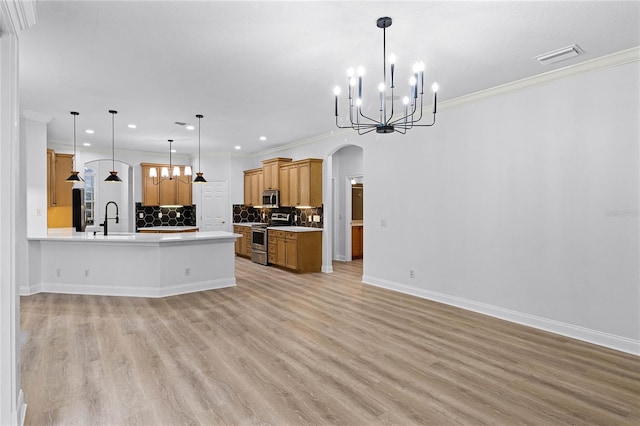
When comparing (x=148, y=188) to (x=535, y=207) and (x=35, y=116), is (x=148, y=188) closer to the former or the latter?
(x=35, y=116)

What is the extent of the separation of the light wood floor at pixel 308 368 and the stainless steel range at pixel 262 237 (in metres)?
3.48

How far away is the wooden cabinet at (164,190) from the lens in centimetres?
933

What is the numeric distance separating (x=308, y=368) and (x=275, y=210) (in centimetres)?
655

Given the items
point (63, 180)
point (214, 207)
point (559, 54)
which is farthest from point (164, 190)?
point (559, 54)

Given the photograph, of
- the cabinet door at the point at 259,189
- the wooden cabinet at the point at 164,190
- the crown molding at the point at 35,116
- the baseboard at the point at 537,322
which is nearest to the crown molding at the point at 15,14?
the crown molding at the point at 35,116

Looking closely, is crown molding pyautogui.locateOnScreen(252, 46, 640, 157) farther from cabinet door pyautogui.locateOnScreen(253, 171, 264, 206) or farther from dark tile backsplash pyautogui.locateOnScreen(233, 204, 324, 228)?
cabinet door pyautogui.locateOnScreen(253, 171, 264, 206)

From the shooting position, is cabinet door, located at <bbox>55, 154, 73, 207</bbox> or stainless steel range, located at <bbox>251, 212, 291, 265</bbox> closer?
cabinet door, located at <bbox>55, 154, 73, 207</bbox>

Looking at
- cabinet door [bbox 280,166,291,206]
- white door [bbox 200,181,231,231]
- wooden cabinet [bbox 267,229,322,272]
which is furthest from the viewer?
white door [bbox 200,181,231,231]

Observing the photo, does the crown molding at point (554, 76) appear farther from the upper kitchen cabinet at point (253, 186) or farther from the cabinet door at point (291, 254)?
the upper kitchen cabinet at point (253, 186)

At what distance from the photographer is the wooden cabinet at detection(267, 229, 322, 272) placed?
7383mm

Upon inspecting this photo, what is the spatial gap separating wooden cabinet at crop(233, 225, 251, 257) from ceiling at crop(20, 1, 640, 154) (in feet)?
14.8

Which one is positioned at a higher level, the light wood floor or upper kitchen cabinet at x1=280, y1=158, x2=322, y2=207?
upper kitchen cabinet at x1=280, y1=158, x2=322, y2=207

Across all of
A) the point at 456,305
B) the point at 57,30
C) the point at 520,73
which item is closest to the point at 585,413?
the point at 456,305

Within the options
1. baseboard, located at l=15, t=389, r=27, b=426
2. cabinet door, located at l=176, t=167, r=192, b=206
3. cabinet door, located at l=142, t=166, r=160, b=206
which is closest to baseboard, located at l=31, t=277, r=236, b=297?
baseboard, located at l=15, t=389, r=27, b=426
